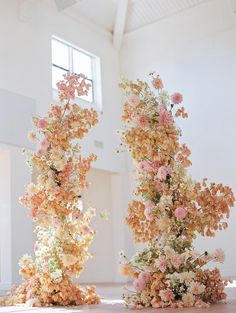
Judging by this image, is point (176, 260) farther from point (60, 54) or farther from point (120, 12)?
point (120, 12)

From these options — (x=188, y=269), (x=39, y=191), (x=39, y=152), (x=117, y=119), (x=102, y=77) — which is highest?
(x=102, y=77)

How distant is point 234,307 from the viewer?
4898mm

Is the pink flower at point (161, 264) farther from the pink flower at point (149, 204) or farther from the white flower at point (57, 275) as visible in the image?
the white flower at point (57, 275)

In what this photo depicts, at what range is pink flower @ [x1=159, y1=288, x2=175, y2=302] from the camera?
5254 mm

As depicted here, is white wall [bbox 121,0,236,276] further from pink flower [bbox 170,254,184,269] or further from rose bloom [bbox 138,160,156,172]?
pink flower [bbox 170,254,184,269]

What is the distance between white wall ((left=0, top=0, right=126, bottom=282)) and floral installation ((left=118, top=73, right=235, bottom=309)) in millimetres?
5166

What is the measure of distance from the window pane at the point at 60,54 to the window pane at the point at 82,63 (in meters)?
0.34

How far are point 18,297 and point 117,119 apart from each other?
836 cm

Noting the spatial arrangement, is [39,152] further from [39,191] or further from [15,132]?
[15,132]

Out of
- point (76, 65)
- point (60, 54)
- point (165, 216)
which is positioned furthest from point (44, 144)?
point (76, 65)

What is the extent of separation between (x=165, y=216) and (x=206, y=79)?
26.9 feet

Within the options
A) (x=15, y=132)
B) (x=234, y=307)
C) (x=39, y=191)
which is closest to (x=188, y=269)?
(x=234, y=307)

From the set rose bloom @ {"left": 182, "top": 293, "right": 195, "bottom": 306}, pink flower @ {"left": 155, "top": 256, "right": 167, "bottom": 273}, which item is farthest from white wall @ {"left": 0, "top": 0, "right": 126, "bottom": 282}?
rose bloom @ {"left": 182, "top": 293, "right": 195, "bottom": 306}

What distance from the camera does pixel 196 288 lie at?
525 centimetres
